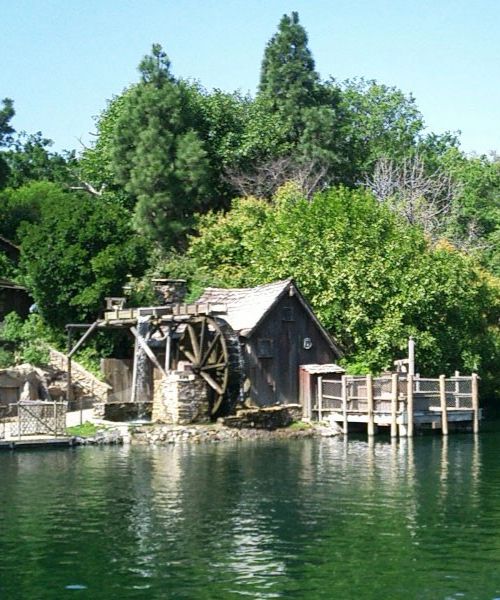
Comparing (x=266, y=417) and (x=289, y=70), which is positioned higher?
(x=289, y=70)

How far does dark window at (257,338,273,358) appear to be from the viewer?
1912 inches

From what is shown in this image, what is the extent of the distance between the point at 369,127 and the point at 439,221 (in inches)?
604

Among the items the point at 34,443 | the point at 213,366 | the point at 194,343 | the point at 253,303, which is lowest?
the point at 34,443

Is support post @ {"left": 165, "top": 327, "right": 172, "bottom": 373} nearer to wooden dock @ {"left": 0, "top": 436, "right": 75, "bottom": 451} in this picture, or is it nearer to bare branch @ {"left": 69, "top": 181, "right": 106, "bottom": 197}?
wooden dock @ {"left": 0, "top": 436, "right": 75, "bottom": 451}

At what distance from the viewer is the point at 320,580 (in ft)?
65.9

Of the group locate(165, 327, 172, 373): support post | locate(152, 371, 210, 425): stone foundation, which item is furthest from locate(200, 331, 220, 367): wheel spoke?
locate(152, 371, 210, 425): stone foundation

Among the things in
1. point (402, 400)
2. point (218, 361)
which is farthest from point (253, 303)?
point (402, 400)

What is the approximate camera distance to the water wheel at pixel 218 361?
4666 cm

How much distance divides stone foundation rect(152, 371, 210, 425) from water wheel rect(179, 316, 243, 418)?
1.30m

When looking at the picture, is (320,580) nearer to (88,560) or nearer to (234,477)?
(88,560)

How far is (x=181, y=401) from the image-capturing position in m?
44.3

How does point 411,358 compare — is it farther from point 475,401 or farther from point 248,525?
point 248,525

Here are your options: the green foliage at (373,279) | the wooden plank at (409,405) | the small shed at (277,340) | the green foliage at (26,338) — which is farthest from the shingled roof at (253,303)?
the green foliage at (26,338)

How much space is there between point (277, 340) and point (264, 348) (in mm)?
683
